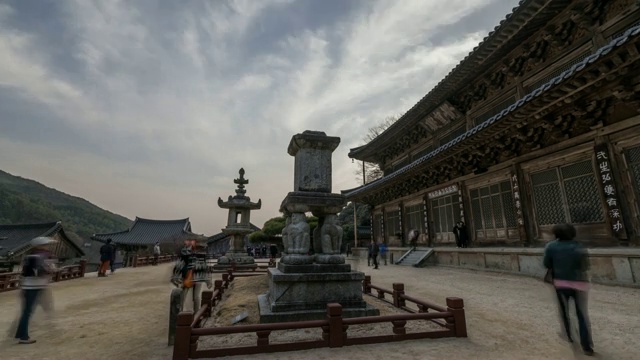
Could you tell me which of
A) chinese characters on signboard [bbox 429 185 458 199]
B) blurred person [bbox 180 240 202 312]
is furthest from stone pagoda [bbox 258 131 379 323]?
chinese characters on signboard [bbox 429 185 458 199]

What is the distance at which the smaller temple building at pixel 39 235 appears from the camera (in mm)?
27091

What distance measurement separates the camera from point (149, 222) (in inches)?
1665

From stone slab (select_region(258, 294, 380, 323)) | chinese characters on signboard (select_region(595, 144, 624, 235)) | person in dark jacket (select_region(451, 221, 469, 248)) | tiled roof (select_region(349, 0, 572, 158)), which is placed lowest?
stone slab (select_region(258, 294, 380, 323))

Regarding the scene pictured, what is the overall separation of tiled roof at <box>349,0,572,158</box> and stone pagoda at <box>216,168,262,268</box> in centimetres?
1101

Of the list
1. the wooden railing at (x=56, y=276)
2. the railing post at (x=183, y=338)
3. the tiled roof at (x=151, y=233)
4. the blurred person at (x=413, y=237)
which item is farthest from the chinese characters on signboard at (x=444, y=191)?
the tiled roof at (x=151, y=233)

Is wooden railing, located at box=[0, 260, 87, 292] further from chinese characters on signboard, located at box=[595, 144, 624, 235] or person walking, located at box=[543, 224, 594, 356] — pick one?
chinese characters on signboard, located at box=[595, 144, 624, 235]

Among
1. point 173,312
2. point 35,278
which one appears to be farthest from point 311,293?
point 35,278

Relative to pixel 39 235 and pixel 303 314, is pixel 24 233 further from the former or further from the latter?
pixel 303 314

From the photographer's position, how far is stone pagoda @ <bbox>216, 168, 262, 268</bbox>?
647 inches

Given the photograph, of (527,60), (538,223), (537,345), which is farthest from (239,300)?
(527,60)

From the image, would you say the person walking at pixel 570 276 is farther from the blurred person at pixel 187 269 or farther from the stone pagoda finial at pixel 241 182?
the stone pagoda finial at pixel 241 182

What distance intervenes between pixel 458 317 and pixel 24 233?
132 ft

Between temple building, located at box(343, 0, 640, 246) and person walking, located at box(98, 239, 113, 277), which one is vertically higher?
temple building, located at box(343, 0, 640, 246)

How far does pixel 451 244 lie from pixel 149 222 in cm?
4209
